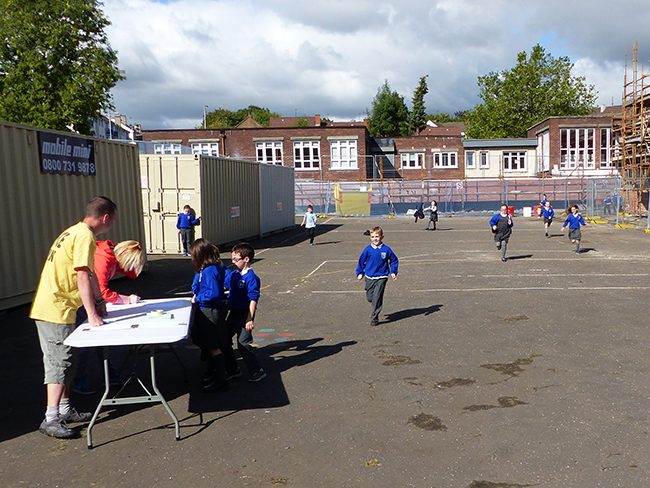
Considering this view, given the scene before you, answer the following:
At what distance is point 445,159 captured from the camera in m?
56.6

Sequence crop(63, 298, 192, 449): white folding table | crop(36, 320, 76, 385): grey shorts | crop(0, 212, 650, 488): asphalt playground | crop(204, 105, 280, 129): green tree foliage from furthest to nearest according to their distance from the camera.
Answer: crop(204, 105, 280, 129): green tree foliage → crop(36, 320, 76, 385): grey shorts → crop(63, 298, 192, 449): white folding table → crop(0, 212, 650, 488): asphalt playground

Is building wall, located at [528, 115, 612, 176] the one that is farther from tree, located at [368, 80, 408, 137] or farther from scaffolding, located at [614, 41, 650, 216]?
tree, located at [368, 80, 408, 137]

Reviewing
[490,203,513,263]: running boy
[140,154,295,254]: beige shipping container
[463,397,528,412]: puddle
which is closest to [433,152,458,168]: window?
[140,154,295,254]: beige shipping container

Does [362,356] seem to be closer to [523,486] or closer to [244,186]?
[523,486]

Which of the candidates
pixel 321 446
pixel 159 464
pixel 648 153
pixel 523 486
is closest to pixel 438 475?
pixel 523 486

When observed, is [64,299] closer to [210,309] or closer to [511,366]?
[210,309]

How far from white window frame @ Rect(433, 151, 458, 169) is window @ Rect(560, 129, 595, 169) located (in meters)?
9.93

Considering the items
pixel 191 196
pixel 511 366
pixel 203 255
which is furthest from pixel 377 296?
pixel 191 196

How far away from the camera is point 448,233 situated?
2620 cm

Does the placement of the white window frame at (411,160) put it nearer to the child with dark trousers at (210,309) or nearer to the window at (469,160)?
the window at (469,160)

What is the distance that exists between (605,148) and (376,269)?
169 ft

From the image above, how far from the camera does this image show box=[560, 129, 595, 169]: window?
171ft

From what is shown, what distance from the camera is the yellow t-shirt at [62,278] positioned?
459 cm

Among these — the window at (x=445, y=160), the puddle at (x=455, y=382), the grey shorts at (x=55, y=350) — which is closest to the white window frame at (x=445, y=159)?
the window at (x=445, y=160)
